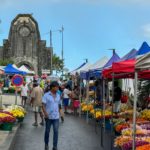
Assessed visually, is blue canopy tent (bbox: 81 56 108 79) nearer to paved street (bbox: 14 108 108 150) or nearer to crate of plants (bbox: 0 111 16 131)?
paved street (bbox: 14 108 108 150)

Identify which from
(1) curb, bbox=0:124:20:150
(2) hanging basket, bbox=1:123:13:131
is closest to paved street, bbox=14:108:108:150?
(1) curb, bbox=0:124:20:150

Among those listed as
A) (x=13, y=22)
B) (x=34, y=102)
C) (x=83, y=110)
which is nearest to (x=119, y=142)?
(x=34, y=102)

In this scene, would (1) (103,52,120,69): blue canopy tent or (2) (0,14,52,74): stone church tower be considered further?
(2) (0,14,52,74): stone church tower

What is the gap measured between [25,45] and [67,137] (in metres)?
88.4

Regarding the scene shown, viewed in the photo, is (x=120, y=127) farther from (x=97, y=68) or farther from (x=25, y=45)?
(x=25, y=45)

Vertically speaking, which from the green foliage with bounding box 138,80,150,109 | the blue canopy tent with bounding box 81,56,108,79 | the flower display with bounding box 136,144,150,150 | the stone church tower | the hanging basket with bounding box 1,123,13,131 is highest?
the stone church tower

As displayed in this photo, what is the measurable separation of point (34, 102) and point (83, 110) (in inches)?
285

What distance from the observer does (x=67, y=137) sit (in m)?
18.1

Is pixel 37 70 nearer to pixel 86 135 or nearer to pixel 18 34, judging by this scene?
pixel 18 34

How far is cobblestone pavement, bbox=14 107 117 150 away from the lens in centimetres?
Answer: 1552

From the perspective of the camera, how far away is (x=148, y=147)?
11.2 meters

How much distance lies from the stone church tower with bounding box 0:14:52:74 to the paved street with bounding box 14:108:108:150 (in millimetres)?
81621

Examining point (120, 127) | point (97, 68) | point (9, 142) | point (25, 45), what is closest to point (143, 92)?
point (97, 68)

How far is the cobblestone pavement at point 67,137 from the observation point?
50.9 ft
